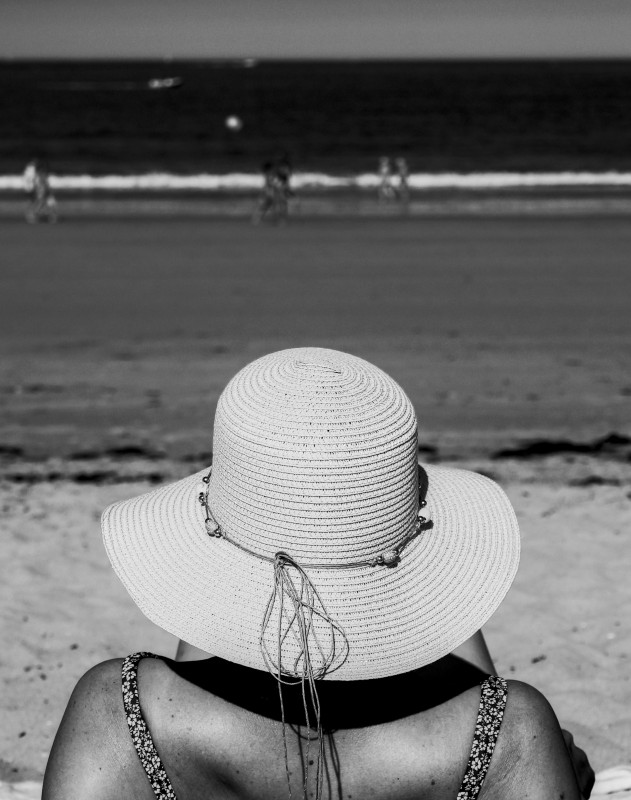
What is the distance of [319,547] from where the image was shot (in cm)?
143

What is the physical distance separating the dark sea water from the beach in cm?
1673

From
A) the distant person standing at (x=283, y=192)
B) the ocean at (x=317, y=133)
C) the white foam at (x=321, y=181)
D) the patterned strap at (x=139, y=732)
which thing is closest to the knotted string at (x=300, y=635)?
the patterned strap at (x=139, y=732)

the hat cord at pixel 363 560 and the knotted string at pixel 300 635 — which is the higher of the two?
the hat cord at pixel 363 560

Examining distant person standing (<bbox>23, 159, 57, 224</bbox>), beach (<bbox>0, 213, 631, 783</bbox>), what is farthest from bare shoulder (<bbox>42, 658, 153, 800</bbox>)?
distant person standing (<bbox>23, 159, 57, 224</bbox>)

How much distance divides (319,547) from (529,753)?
1.52 feet

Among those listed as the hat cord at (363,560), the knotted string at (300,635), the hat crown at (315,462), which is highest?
the hat crown at (315,462)

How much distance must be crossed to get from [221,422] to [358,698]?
0.52 m

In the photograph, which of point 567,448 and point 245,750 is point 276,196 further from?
point 245,750

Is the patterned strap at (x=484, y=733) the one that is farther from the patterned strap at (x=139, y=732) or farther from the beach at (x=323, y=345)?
the beach at (x=323, y=345)

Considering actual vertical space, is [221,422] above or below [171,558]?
above

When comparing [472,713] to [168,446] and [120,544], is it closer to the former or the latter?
[120,544]

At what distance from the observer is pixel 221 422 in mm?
1472

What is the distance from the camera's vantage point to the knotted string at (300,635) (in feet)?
4.57

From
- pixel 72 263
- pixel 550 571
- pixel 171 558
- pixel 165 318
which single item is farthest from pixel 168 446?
pixel 72 263
